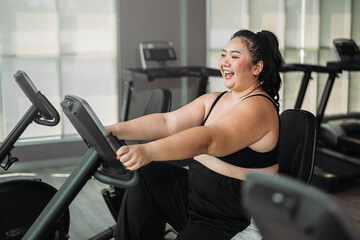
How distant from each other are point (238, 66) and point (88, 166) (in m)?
0.69

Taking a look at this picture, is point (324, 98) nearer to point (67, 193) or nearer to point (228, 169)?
point (228, 169)

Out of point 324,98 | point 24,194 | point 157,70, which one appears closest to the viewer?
point 24,194

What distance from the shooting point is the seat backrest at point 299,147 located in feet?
5.91

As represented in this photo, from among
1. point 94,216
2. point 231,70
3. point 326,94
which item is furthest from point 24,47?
point 231,70

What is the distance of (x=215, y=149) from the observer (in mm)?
1512

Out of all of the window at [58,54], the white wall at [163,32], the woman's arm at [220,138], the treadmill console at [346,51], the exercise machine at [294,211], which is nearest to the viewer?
the exercise machine at [294,211]

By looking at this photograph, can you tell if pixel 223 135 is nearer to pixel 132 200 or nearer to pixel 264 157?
pixel 264 157

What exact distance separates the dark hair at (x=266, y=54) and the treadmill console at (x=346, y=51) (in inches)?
116

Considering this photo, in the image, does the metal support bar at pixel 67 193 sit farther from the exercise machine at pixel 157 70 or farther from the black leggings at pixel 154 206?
the exercise machine at pixel 157 70

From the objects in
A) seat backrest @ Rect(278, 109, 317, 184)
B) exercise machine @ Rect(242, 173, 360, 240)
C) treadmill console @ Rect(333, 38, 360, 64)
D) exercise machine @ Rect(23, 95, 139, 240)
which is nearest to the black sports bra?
seat backrest @ Rect(278, 109, 317, 184)

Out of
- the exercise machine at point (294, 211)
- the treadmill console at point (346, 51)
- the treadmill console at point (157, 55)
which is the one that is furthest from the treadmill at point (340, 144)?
the exercise machine at point (294, 211)

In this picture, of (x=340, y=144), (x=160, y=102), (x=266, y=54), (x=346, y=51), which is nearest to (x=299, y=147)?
(x=266, y=54)

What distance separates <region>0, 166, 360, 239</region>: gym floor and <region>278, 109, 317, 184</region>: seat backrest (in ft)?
4.52

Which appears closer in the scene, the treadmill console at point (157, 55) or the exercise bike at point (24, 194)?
the exercise bike at point (24, 194)
